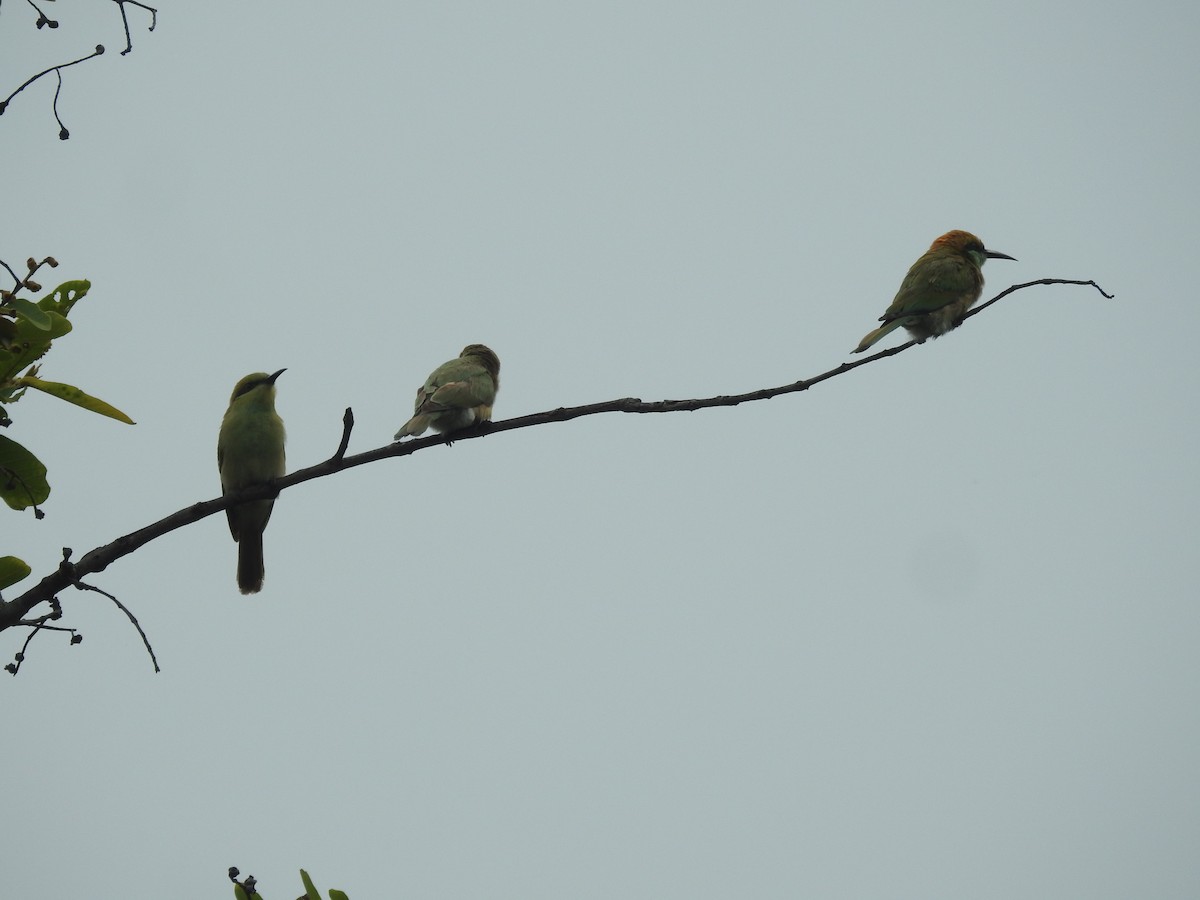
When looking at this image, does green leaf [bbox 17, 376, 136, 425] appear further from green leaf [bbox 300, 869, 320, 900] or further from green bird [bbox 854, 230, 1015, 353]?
green bird [bbox 854, 230, 1015, 353]

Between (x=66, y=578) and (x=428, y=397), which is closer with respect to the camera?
(x=66, y=578)

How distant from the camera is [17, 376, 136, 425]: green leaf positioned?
273 centimetres

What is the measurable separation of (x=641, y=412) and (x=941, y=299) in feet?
16.1

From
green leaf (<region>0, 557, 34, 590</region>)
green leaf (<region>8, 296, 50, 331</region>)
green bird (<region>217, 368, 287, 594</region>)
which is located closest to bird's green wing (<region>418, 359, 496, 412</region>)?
green bird (<region>217, 368, 287, 594</region>)

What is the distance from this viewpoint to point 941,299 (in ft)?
23.1

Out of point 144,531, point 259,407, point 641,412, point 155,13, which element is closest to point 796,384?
point 641,412

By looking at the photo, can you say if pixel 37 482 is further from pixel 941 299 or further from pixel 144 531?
pixel 941 299

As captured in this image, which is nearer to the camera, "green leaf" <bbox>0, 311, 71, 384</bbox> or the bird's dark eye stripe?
"green leaf" <bbox>0, 311, 71, 384</bbox>

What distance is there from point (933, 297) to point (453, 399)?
142 inches

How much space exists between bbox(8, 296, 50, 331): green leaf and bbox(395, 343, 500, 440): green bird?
8.56ft

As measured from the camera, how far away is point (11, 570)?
288cm

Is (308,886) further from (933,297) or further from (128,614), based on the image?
(933,297)

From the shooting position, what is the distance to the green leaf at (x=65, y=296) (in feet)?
9.28

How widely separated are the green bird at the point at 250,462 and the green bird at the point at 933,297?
12.5 ft
